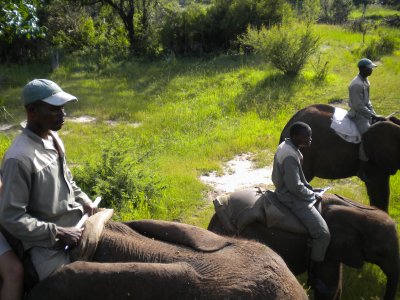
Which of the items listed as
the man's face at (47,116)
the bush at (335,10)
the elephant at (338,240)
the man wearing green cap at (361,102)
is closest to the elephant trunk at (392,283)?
the elephant at (338,240)

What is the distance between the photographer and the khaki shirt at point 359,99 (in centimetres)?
752

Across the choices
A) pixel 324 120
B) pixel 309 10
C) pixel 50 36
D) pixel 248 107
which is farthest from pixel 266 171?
pixel 50 36

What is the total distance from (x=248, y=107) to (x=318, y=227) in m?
9.51

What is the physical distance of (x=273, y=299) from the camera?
295 centimetres

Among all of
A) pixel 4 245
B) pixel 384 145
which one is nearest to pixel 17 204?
pixel 4 245

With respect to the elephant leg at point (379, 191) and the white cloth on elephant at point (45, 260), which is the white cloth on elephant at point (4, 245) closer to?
the white cloth on elephant at point (45, 260)

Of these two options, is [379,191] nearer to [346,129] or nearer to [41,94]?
[346,129]

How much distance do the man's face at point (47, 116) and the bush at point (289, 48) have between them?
1474cm

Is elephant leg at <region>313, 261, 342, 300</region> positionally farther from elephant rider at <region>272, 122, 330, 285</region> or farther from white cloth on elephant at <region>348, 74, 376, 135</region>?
white cloth on elephant at <region>348, 74, 376, 135</region>

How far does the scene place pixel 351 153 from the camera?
7422mm

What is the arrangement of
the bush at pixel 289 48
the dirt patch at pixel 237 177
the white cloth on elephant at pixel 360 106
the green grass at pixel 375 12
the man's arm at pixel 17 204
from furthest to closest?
the green grass at pixel 375 12 → the bush at pixel 289 48 → the dirt patch at pixel 237 177 → the white cloth on elephant at pixel 360 106 → the man's arm at pixel 17 204

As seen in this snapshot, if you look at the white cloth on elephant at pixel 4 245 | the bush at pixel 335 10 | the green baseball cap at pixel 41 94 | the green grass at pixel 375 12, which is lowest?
the green grass at pixel 375 12

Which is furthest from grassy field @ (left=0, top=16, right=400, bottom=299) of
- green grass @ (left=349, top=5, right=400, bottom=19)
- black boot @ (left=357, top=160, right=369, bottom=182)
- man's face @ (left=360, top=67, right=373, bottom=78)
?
green grass @ (left=349, top=5, right=400, bottom=19)

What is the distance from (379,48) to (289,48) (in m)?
7.28
